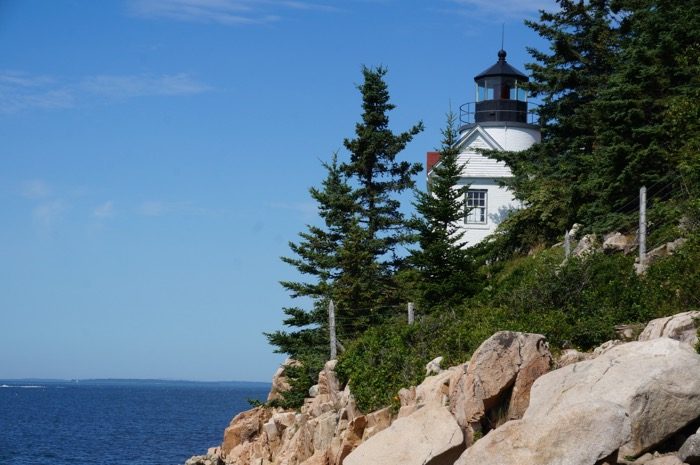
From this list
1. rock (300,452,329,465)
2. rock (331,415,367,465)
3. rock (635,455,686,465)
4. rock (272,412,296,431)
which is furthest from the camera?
rock (272,412,296,431)

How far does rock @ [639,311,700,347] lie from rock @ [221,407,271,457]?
1661cm

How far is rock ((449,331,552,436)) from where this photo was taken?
608 inches

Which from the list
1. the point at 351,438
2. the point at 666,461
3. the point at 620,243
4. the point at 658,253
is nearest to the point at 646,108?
the point at 620,243

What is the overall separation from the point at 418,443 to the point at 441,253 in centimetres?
1109

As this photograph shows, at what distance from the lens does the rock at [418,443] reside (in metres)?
14.5

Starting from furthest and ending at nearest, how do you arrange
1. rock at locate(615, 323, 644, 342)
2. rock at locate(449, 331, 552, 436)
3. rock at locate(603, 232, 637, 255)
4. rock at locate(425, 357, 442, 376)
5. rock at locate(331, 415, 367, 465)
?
1. rock at locate(603, 232, 637, 255)
2. rock at locate(425, 357, 442, 376)
3. rock at locate(331, 415, 367, 465)
4. rock at locate(615, 323, 644, 342)
5. rock at locate(449, 331, 552, 436)

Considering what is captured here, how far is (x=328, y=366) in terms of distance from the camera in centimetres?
2369

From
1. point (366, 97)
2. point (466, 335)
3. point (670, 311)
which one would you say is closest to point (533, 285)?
point (466, 335)

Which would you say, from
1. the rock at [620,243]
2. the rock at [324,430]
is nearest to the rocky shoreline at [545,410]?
the rock at [324,430]

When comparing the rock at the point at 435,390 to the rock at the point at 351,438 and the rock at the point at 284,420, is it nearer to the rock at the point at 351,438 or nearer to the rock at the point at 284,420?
the rock at the point at 351,438

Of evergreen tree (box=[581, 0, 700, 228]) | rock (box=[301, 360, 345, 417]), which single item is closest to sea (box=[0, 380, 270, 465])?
rock (box=[301, 360, 345, 417])

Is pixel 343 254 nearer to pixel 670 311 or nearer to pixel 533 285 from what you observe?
pixel 533 285

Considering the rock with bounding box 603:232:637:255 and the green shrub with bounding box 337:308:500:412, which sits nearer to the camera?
the green shrub with bounding box 337:308:500:412

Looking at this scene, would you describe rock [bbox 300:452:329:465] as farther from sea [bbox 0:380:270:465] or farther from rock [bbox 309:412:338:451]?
sea [bbox 0:380:270:465]
